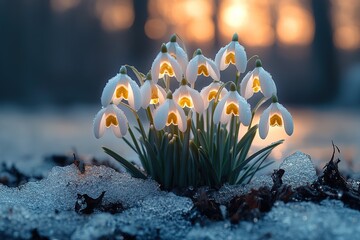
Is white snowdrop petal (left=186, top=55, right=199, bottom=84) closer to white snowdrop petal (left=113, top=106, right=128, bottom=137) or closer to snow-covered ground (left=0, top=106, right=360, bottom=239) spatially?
white snowdrop petal (left=113, top=106, right=128, bottom=137)

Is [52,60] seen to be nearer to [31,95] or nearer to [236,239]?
[31,95]

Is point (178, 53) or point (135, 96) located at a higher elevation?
point (178, 53)

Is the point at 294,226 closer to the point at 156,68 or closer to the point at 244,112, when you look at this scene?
the point at 244,112

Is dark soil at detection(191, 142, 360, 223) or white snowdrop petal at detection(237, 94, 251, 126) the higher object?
white snowdrop petal at detection(237, 94, 251, 126)

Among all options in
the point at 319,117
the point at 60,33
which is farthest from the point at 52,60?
the point at 319,117

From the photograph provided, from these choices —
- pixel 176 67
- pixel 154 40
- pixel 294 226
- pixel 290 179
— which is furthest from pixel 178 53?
pixel 154 40

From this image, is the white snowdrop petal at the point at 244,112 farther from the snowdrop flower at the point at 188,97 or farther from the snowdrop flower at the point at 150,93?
the snowdrop flower at the point at 150,93

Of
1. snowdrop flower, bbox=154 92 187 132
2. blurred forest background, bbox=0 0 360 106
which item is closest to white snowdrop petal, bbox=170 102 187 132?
snowdrop flower, bbox=154 92 187 132
